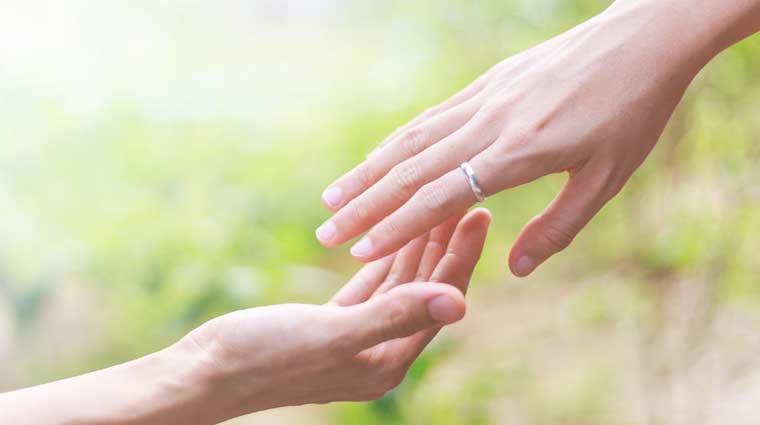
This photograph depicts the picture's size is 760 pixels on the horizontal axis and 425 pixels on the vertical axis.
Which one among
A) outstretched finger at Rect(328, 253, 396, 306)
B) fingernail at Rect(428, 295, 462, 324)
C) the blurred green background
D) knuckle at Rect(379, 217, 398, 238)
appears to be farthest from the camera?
the blurred green background

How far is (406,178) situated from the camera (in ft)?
2.97

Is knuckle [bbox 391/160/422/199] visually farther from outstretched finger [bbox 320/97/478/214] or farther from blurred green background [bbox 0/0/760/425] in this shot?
blurred green background [bbox 0/0/760/425]

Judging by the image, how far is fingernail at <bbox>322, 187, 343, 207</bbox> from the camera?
3.20 feet

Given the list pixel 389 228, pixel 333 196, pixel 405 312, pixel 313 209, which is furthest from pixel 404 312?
pixel 313 209

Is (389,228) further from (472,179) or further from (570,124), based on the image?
(570,124)

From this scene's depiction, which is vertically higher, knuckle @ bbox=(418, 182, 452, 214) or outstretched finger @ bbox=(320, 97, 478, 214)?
outstretched finger @ bbox=(320, 97, 478, 214)

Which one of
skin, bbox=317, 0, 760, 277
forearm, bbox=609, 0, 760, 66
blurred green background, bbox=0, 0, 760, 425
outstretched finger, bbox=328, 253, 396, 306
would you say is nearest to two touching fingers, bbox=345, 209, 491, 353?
skin, bbox=317, 0, 760, 277

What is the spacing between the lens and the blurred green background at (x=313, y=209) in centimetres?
172

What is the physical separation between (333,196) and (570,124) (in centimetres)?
29

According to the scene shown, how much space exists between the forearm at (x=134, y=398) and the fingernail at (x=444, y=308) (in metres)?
0.26

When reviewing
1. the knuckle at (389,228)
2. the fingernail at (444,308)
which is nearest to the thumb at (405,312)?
the fingernail at (444,308)

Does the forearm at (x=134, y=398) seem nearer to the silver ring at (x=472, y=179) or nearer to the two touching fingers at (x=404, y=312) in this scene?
the two touching fingers at (x=404, y=312)

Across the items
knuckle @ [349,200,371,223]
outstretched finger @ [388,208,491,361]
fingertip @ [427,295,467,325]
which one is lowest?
fingertip @ [427,295,467,325]

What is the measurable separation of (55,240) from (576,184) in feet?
4.92
